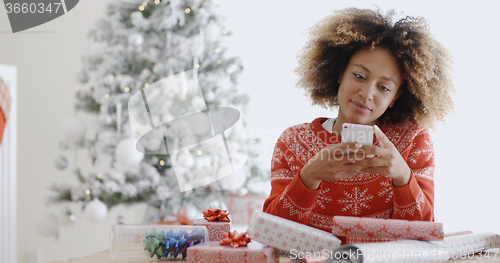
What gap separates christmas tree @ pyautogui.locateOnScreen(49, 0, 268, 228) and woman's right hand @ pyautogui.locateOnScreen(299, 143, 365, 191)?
47.8 inches

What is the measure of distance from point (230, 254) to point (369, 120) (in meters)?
0.57

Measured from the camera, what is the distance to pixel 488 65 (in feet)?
5.84

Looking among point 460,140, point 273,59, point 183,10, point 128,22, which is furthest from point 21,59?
point 460,140

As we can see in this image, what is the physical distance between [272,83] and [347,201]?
144 cm

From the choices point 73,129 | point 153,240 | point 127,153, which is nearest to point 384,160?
point 153,240

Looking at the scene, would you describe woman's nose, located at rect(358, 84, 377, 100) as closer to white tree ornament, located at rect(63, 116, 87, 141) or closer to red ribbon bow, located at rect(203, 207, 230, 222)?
red ribbon bow, located at rect(203, 207, 230, 222)

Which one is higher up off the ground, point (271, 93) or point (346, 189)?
point (271, 93)

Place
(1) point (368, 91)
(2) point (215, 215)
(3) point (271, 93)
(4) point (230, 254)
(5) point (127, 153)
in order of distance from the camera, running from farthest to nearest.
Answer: (3) point (271, 93) → (5) point (127, 153) → (1) point (368, 91) → (2) point (215, 215) → (4) point (230, 254)

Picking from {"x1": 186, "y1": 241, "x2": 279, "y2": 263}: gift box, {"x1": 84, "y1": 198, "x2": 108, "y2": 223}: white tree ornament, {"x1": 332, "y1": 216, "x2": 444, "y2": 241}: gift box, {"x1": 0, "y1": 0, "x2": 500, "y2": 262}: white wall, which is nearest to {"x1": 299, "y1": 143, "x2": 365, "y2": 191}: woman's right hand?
{"x1": 332, "y1": 216, "x2": 444, "y2": 241}: gift box

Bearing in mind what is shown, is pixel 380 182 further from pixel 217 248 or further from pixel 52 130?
pixel 52 130

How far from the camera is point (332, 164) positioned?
85 centimetres

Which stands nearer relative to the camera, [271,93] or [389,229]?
[389,229]

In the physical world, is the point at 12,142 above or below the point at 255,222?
above

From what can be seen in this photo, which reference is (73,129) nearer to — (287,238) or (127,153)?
(127,153)
